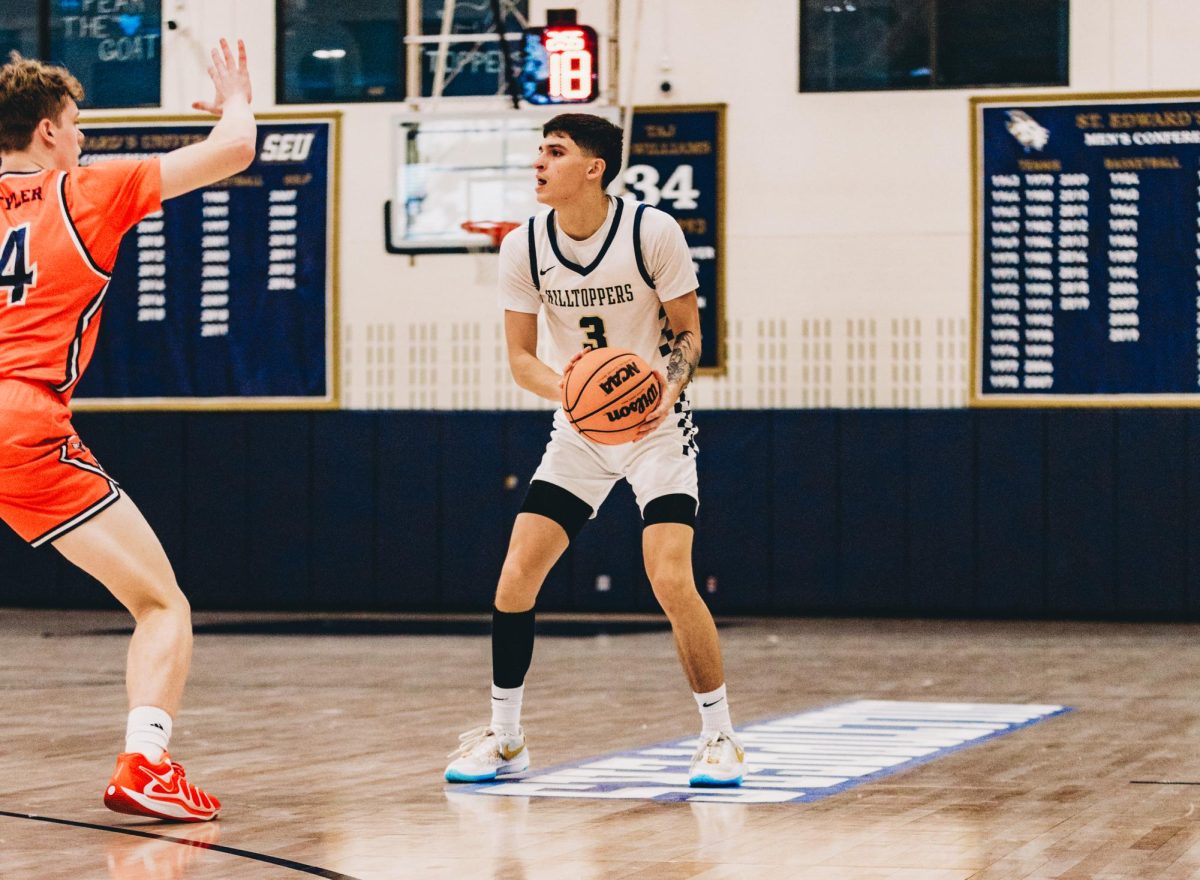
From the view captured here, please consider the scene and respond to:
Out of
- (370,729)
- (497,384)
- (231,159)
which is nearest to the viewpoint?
(231,159)

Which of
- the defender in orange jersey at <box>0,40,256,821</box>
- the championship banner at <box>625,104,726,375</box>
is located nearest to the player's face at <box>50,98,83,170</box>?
the defender in orange jersey at <box>0,40,256,821</box>

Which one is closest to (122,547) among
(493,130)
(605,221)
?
(605,221)

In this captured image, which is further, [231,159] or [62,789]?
[62,789]

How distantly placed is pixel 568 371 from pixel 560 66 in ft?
22.4

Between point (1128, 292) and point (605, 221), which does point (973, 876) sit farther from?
point (1128, 292)

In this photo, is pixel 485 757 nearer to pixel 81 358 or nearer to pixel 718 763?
pixel 718 763

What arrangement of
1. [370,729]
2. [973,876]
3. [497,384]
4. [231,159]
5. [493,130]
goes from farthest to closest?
[497,384] < [493,130] < [370,729] < [231,159] < [973,876]

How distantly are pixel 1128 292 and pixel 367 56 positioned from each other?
588cm

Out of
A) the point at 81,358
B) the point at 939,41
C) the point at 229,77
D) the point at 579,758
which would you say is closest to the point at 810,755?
the point at 579,758

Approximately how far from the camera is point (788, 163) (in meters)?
13.6

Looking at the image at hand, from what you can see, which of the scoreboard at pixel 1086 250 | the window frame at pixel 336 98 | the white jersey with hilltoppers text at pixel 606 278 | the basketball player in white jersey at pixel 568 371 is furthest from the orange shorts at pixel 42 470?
the window frame at pixel 336 98

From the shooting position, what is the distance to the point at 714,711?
18.3 feet

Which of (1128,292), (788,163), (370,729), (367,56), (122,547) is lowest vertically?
(370,729)

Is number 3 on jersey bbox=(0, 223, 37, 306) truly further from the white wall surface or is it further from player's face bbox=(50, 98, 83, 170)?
the white wall surface
